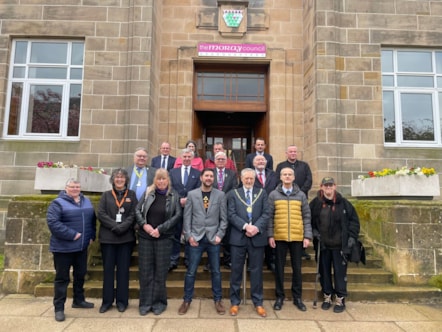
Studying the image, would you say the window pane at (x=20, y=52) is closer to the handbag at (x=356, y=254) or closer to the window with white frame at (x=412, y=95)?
the handbag at (x=356, y=254)

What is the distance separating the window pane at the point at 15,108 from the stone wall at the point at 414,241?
805 cm

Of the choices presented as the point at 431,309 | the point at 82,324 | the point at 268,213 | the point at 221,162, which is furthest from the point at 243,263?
the point at 431,309

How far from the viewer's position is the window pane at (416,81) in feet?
26.5

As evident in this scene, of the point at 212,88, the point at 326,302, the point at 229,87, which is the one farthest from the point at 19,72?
the point at 326,302

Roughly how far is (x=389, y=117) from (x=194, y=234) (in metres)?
6.22

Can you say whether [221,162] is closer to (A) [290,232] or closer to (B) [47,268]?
(A) [290,232]

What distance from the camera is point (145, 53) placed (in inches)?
300

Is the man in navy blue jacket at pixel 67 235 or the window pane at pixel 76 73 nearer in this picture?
the man in navy blue jacket at pixel 67 235

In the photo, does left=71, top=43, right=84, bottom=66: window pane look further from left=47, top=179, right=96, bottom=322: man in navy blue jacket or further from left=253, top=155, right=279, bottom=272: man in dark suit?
left=253, top=155, right=279, bottom=272: man in dark suit

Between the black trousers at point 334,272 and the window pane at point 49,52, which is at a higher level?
the window pane at point 49,52

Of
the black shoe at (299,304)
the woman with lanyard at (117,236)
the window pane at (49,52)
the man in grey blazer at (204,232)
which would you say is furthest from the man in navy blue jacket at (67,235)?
the window pane at (49,52)

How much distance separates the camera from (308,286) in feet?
A: 15.9

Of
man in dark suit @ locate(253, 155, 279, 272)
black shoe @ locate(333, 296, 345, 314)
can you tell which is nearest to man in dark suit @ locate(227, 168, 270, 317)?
man in dark suit @ locate(253, 155, 279, 272)

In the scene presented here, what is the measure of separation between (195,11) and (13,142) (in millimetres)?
5438
